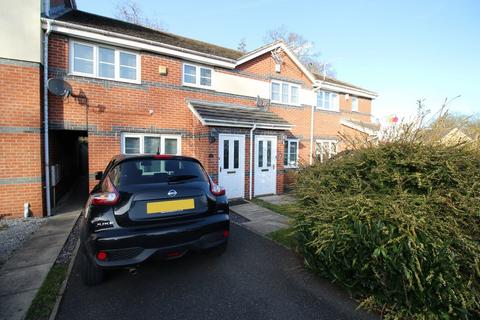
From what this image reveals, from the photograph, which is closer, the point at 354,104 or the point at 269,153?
the point at 269,153

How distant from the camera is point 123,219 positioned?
2830 millimetres

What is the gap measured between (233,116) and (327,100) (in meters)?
6.83

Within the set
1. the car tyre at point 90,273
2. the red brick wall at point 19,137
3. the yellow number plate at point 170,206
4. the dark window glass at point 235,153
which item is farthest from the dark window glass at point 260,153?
the car tyre at point 90,273

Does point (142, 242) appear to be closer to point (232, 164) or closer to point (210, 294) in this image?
point (210, 294)

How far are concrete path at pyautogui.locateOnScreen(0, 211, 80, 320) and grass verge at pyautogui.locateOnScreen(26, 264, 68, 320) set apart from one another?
5 cm

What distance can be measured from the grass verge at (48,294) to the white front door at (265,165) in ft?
19.8

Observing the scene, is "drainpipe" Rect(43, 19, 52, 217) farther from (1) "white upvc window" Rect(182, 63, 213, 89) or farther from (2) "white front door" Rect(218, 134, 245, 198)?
(2) "white front door" Rect(218, 134, 245, 198)

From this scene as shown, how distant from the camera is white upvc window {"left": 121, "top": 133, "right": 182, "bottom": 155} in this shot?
24.3 ft

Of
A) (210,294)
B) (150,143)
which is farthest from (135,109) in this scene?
(210,294)

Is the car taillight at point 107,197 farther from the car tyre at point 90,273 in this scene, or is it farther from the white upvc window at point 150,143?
the white upvc window at point 150,143

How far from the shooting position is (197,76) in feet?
28.1

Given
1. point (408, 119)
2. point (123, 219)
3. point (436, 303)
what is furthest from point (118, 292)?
point (408, 119)

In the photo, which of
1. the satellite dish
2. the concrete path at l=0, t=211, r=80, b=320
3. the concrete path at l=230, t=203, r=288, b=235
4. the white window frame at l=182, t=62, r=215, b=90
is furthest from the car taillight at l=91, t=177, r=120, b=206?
the white window frame at l=182, t=62, r=215, b=90

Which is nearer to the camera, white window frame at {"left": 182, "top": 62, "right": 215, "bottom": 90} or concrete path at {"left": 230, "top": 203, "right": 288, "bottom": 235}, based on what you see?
concrete path at {"left": 230, "top": 203, "right": 288, "bottom": 235}
